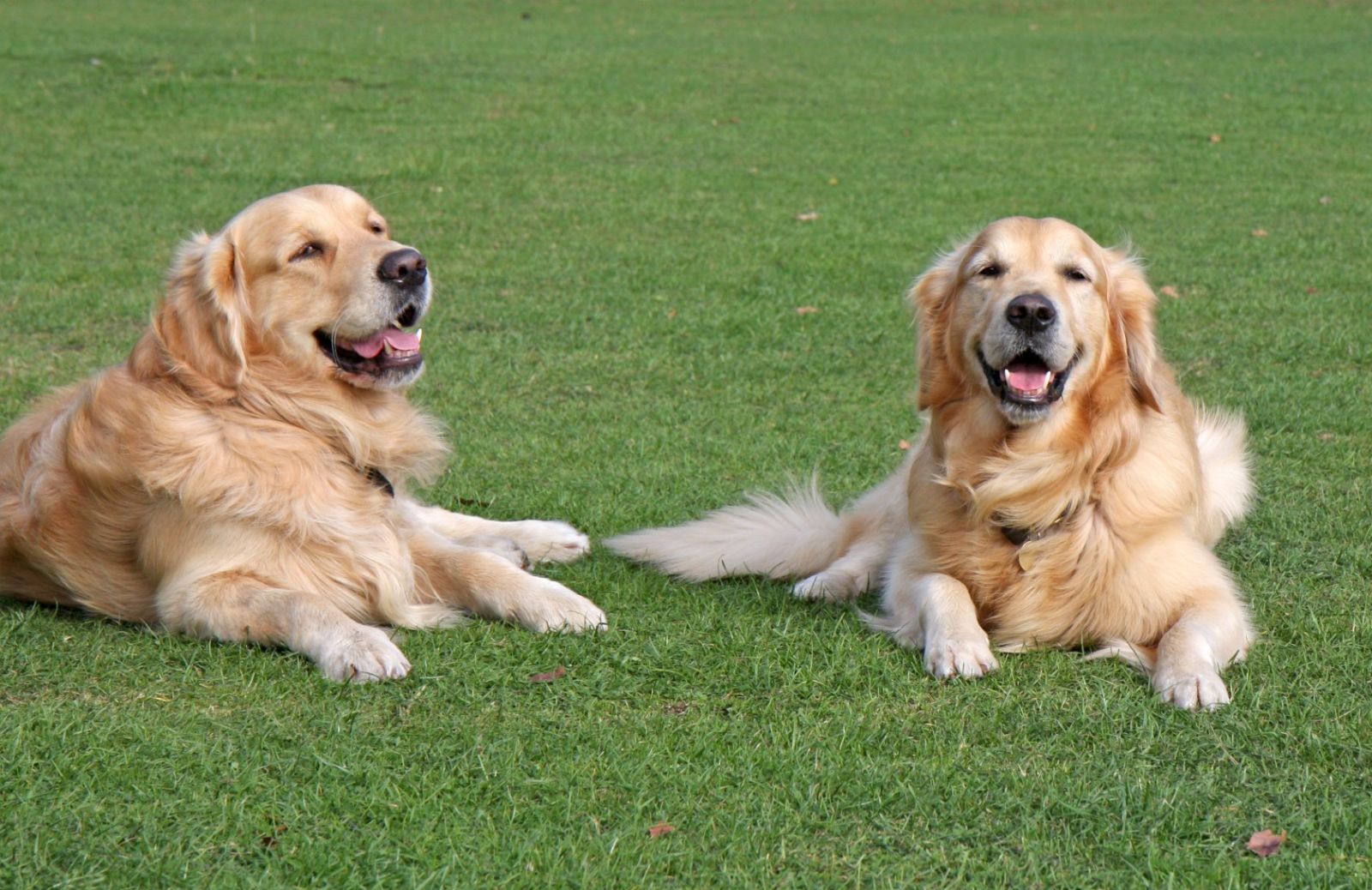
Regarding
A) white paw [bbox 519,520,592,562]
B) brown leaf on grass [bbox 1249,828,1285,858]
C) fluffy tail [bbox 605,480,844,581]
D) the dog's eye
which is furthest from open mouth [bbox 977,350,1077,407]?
the dog's eye

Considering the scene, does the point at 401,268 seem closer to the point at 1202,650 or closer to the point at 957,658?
the point at 957,658

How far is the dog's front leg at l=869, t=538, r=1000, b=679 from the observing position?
3986 millimetres

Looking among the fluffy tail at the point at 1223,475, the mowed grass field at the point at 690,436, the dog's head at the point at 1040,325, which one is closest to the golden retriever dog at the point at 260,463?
the mowed grass field at the point at 690,436

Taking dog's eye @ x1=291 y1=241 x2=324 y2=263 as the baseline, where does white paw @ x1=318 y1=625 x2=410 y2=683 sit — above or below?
below

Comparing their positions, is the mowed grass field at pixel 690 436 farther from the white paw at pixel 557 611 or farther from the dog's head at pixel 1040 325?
the dog's head at pixel 1040 325

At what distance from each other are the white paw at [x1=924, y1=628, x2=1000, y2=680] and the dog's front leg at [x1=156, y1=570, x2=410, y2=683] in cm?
146

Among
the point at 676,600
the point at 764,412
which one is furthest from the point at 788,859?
the point at 764,412

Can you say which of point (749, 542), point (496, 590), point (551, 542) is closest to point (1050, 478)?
point (749, 542)

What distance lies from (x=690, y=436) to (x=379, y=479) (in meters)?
2.20

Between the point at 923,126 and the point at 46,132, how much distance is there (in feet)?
30.3

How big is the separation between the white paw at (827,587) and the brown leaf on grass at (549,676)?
1076mm

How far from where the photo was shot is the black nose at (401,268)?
4.34 metres

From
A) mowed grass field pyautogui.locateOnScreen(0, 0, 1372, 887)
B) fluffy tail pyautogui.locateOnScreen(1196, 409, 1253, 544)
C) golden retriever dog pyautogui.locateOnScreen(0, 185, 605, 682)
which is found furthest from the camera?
fluffy tail pyautogui.locateOnScreen(1196, 409, 1253, 544)

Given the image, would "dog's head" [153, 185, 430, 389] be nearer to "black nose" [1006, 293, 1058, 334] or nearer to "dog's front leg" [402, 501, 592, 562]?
"dog's front leg" [402, 501, 592, 562]
